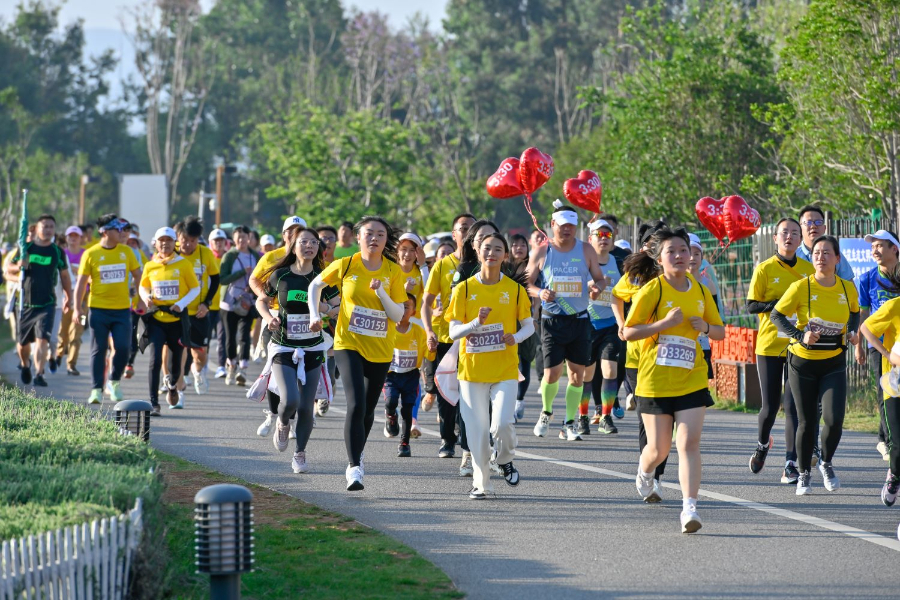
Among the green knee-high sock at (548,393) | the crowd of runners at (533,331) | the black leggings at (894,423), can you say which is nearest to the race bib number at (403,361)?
the crowd of runners at (533,331)

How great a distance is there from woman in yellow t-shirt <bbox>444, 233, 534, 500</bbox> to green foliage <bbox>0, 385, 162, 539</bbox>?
7.80ft

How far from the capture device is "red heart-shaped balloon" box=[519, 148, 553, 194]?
15016 mm

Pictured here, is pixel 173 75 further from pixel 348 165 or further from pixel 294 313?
pixel 294 313

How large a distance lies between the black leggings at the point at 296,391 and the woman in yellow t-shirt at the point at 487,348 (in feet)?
5.38

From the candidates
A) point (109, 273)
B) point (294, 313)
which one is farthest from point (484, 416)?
point (109, 273)

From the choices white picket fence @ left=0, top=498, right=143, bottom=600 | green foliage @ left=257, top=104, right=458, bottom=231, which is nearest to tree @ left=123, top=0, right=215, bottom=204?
green foliage @ left=257, top=104, right=458, bottom=231

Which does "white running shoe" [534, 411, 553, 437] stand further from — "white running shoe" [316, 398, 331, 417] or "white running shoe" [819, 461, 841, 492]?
"white running shoe" [819, 461, 841, 492]

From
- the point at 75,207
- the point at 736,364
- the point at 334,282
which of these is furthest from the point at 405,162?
the point at 334,282

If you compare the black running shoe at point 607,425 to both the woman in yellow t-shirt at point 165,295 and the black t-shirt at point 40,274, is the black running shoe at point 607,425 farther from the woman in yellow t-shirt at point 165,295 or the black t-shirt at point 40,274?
the black t-shirt at point 40,274

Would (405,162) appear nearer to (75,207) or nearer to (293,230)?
(75,207)

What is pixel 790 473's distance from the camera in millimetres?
10000

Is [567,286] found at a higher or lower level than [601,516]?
higher

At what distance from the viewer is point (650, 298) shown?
8.20 meters

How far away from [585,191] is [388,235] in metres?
6.28
